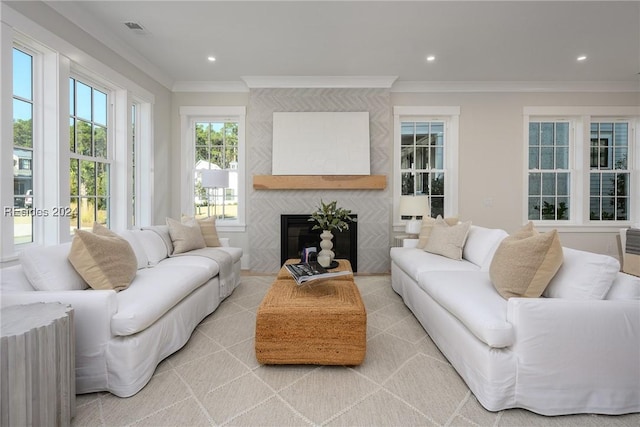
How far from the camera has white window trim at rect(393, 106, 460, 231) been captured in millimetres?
4762

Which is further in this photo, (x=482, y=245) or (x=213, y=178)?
(x=213, y=178)

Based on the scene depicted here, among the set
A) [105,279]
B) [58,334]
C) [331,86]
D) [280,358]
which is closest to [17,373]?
[58,334]

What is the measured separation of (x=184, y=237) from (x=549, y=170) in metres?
5.49

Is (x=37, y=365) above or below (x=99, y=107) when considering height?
below

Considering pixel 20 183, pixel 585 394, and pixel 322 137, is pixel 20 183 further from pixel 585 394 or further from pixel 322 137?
pixel 585 394

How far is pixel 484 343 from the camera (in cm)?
168

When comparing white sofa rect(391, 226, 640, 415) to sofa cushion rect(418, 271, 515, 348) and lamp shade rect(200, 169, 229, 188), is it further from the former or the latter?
lamp shade rect(200, 169, 229, 188)

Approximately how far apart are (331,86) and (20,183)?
12.3 ft

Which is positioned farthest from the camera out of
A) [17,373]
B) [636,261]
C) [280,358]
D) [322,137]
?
[322,137]

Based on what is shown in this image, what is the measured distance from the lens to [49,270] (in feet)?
6.11

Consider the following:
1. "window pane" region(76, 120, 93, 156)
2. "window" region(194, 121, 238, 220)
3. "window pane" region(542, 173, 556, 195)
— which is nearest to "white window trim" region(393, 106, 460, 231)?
"window pane" region(542, 173, 556, 195)

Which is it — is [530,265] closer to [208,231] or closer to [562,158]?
[208,231]

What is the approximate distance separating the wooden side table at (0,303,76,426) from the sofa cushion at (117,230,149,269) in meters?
1.22

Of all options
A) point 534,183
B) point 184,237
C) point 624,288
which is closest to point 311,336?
point 624,288
